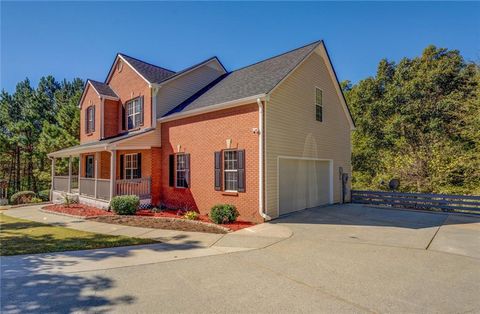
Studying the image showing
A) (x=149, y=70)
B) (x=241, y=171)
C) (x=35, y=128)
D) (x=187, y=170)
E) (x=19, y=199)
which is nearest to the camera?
(x=241, y=171)

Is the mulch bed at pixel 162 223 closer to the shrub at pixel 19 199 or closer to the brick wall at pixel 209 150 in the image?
the brick wall at pixel 209 150

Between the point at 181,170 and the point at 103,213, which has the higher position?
the point at 181,170

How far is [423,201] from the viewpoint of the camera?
13500mm

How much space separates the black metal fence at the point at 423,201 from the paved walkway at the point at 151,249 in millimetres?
8976

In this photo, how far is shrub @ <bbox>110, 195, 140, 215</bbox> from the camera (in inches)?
460

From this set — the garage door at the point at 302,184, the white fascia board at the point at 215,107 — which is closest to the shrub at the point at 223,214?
the garage door at the point at 302,184

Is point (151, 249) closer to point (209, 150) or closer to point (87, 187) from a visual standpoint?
point (209, 150)

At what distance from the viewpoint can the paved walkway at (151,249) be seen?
5.54 meters

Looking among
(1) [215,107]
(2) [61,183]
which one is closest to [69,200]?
(2) [61,183]

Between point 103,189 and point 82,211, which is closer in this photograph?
point 82,211

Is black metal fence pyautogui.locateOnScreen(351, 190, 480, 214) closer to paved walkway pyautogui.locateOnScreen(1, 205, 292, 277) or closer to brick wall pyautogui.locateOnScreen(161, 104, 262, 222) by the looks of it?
brick wall pyautogui.locateOnScreen(161, 104, 262, 222)

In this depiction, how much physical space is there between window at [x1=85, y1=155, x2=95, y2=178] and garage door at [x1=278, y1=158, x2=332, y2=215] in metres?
13.7

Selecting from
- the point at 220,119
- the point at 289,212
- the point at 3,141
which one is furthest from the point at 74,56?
the point at 3,141

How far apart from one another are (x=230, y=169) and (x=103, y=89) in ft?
39.9
